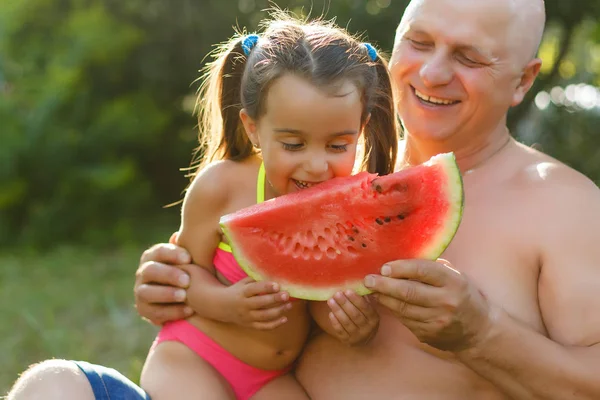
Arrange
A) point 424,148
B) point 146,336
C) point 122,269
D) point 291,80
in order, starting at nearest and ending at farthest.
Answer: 1. point 291,80
2. point 424,148
3. point 146,336
4. point 122,269

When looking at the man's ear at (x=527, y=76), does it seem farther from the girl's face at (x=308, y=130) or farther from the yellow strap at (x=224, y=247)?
the yellow strap at (x=224, y=247)

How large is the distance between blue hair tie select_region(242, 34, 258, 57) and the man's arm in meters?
1.01

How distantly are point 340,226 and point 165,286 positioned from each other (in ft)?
2.15

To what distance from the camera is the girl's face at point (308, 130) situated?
2.20 meters

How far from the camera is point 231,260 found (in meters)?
2.50

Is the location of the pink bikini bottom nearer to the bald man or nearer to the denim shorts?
the bald man

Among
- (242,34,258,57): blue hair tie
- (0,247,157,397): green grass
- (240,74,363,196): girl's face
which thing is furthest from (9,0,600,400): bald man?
(0,247,157,397): green grass

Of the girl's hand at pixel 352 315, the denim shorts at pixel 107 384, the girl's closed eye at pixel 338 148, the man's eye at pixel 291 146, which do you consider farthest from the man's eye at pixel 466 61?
the denim shorts at pixel 107 384

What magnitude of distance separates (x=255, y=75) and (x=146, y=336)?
289 centimetres

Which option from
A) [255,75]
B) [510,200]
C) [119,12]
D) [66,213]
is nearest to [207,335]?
[255,75]

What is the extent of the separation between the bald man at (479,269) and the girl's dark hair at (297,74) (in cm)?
11

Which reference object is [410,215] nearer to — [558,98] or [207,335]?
[207,335]

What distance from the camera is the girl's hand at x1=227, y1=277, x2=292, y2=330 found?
224cm

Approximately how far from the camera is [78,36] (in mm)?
7121
